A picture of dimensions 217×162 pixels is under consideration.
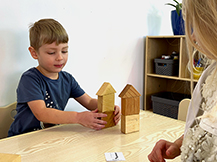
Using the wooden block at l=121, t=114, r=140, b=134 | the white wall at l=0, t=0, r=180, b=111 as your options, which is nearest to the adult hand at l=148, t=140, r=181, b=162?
the wooden block at l=121, t=114, r=140, b=134

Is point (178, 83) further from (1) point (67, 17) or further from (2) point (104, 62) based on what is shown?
(1) point (67, 17)

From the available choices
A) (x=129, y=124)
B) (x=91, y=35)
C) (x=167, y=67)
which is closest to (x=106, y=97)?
(x=129, y=124)

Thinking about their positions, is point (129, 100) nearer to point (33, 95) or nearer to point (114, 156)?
point (114, 156)

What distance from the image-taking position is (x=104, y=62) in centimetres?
192

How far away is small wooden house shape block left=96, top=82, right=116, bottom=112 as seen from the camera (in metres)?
0.97

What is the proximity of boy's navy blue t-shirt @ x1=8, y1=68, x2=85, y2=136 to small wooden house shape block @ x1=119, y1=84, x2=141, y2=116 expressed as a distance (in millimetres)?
404

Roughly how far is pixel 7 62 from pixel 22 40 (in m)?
0.16

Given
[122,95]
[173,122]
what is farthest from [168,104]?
[122,95]

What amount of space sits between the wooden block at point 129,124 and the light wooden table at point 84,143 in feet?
0.06

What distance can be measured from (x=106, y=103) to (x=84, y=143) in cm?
20

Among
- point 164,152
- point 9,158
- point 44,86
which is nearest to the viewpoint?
point 9,158

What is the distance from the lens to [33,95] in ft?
3.59

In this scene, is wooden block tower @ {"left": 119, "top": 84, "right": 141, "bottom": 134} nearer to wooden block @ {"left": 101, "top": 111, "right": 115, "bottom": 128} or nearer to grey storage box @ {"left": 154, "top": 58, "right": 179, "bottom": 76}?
wooden block @ {"left": 101, "top": 111, "right": 115, "bottom": 128}

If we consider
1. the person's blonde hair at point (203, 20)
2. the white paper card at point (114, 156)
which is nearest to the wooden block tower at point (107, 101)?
the white paper card at point (114, 156)
